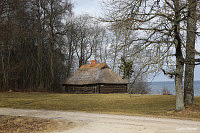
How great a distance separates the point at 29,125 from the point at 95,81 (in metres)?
26.9

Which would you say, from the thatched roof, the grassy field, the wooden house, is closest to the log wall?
the wooden house

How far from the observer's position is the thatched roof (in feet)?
131

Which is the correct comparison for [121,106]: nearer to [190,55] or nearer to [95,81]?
[190,55]

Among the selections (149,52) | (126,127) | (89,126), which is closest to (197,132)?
(126,127)

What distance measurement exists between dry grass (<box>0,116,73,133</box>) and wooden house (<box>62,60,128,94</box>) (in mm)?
25608

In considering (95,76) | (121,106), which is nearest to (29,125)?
(121,106)

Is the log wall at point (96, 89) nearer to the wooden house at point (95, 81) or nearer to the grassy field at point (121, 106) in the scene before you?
the wooden house at point (95, 81)

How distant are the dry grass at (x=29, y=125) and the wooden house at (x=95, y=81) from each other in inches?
1008

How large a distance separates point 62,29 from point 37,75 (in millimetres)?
8512

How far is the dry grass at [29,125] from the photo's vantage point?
38.7 ft

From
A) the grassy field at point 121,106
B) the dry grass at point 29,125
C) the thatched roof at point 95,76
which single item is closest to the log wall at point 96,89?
the thatched roof at point 95,76

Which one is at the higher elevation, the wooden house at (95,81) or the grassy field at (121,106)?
the wooden house at (95,81)

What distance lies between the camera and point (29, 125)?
12.8 meters

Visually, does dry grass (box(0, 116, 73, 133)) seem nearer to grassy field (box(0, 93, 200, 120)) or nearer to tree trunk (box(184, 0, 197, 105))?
grassy field (box(0, 93, 200, 120))
